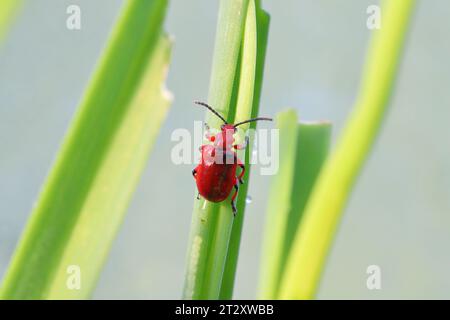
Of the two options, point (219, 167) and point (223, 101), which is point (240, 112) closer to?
point (223, 101)

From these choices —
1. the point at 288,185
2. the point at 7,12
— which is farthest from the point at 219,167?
the point at 7,12

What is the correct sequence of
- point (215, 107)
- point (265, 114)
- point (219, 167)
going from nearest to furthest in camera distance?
point (215, 107) < point (219, 167) < point (265, 114)

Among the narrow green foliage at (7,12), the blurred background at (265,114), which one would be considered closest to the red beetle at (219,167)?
the narrow green foliage at (7,12)

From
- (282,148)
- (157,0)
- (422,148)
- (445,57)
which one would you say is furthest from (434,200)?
(157,0)

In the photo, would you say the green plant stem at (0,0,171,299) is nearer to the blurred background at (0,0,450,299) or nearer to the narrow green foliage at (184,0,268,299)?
the narrow green foliage at (184,0,268,299)

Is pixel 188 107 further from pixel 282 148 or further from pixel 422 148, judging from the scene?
pixel 282 148

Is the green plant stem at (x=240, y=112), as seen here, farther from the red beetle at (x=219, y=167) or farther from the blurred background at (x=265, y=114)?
the blurred background at (x=265, y=114)
